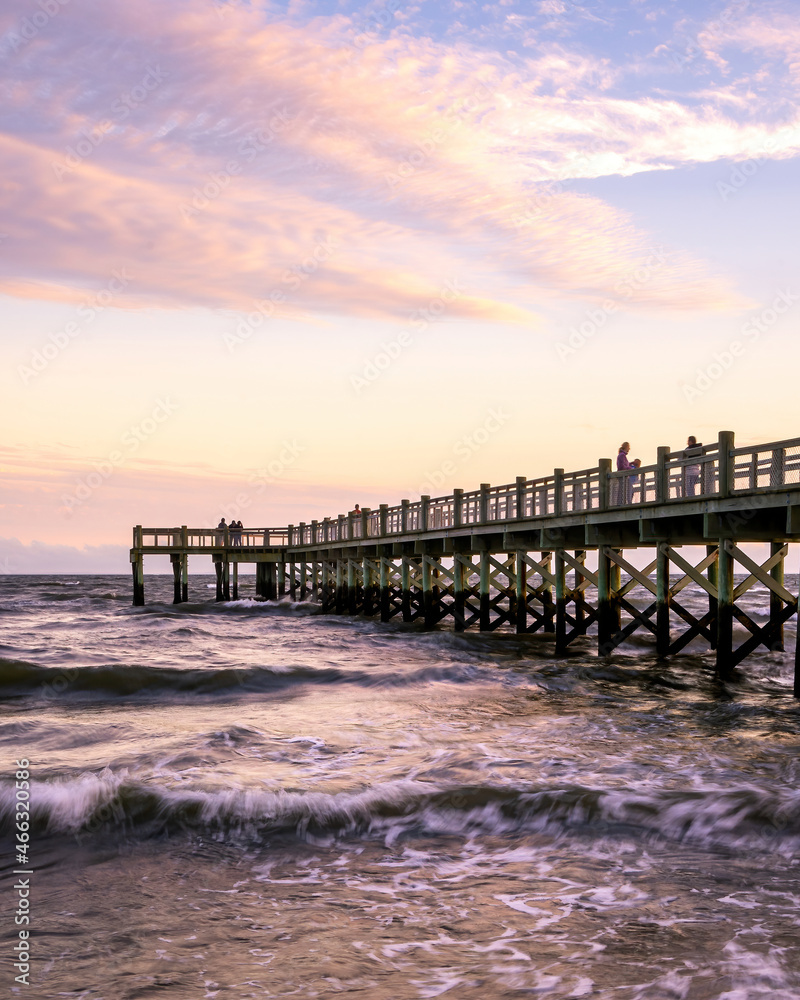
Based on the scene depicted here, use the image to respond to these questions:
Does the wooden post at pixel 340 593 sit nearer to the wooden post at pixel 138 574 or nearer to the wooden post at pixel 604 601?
the wooden post at pixel 138 574

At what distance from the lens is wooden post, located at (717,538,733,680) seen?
59.4 ft

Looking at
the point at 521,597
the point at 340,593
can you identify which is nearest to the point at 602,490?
the point at 521,597

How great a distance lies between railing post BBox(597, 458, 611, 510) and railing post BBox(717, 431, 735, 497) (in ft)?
14.7

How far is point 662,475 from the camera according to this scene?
19.9m

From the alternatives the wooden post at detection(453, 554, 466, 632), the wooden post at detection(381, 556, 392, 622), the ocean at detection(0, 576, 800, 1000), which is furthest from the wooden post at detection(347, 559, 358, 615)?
the ocean at detection(0, 576, 800, 1000)

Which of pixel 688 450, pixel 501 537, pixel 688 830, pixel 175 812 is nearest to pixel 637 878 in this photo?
pixel 688 830

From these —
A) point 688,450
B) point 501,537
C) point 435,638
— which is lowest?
point 435,638

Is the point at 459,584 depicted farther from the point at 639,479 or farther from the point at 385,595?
the point at 639,479

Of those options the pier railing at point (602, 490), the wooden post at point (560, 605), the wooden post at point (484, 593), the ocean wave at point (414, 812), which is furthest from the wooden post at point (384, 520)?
the ocean wave at point (414, 812)

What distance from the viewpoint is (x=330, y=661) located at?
23.6 m

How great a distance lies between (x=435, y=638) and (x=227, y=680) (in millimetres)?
10677

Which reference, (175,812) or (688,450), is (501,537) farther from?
(175,812)

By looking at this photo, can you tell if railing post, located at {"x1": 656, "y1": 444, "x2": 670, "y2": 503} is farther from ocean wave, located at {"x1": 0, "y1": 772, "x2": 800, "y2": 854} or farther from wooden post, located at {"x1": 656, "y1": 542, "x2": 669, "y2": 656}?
ocean wave, located at {"x1": 0, "y1": 772, "x2": 800, "y2": 854}

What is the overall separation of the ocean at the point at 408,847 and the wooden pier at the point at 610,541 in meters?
3.06
